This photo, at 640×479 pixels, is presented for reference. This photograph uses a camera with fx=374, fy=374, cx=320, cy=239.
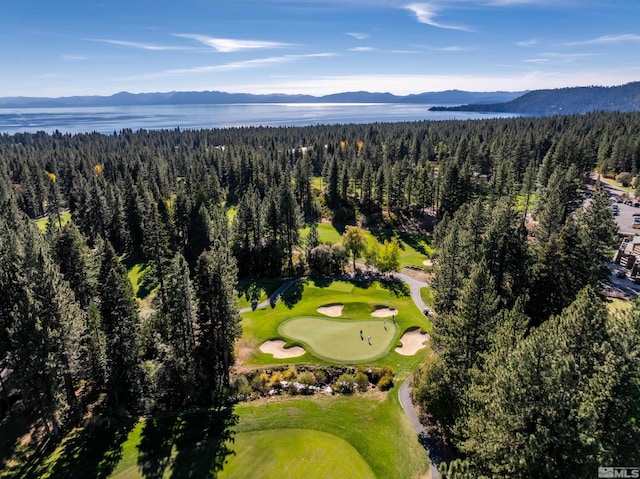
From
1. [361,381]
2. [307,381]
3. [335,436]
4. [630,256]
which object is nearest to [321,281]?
[307,381]

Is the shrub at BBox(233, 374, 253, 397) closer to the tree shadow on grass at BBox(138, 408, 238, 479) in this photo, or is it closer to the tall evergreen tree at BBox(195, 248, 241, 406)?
the tall evergreen tree at BBox(195, 248, 241, 406)

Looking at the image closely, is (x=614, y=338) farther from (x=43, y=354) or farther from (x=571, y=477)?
(x=43, y=354)

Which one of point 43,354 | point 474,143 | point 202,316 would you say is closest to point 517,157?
point 474,143

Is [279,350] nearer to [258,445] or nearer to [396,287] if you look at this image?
[258,445]


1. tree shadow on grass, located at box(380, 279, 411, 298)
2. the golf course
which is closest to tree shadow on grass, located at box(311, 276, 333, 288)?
the golf course

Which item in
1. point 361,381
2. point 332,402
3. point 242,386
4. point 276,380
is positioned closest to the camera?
point 332,402

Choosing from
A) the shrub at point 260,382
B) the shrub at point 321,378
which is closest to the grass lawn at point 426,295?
the shrub at point 321,378
